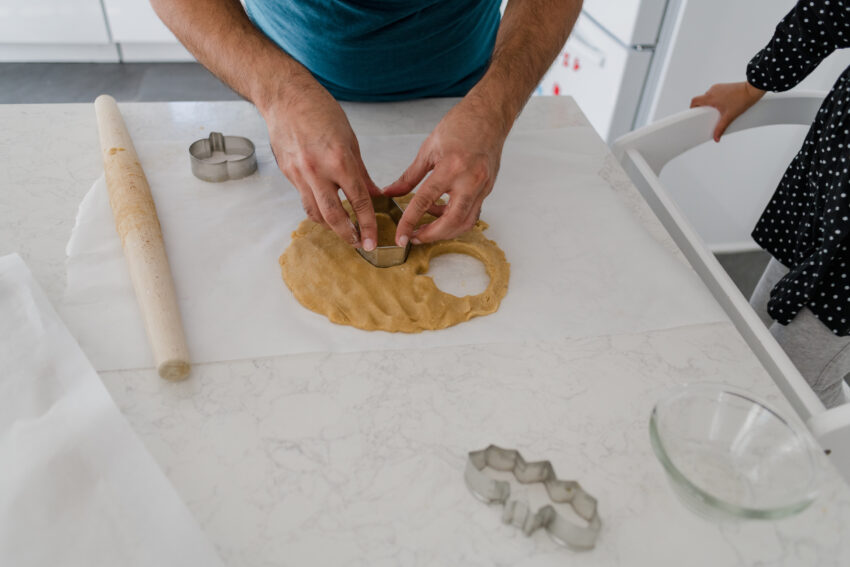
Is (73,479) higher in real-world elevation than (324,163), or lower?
lower

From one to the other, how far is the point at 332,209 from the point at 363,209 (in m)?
0.04

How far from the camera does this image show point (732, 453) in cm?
67

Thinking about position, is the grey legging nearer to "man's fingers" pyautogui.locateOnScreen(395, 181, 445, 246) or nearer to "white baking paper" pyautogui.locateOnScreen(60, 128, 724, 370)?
"white baking paper" pyautogui.locateOnScreen(60, 128, 724, 370)

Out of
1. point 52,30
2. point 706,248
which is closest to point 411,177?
point 706,248

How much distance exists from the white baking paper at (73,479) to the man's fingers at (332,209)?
338 mm

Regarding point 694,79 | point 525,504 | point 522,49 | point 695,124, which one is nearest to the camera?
point 525,504

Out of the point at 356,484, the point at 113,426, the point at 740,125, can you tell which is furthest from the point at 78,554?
the point at 740,125

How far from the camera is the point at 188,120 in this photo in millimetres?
1191

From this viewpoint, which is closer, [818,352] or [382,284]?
[382,284]

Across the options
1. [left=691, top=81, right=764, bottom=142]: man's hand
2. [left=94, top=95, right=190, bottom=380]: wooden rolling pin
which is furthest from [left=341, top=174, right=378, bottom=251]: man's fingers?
[left=691, top=81, right=764, bottom=142]: man's hand

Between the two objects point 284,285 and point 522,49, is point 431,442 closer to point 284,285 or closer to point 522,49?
point 284,285

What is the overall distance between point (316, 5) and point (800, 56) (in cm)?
85

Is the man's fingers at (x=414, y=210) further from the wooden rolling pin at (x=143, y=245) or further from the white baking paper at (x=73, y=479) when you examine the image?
the white baking paper at (x=73, y=479)

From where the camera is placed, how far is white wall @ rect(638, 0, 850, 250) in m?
1.87
